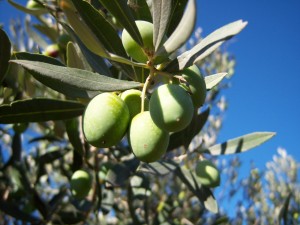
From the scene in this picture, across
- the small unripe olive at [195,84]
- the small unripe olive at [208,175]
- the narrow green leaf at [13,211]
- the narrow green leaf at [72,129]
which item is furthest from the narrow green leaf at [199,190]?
the narrow green leaf at [13,211]

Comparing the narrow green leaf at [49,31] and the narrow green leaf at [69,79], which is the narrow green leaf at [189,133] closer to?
the narrow green leaf at [69,79]

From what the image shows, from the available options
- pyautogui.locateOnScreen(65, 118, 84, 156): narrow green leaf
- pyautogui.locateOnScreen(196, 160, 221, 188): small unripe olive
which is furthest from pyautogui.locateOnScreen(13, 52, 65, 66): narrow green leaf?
pyautogui.locateOnScreen(196, 160, 221, 188): small unripe olive

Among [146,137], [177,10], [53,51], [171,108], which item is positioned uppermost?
[177,10]

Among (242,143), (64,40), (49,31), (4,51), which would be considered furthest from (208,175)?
(49,31)

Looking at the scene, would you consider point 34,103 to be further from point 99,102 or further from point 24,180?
point 24,180

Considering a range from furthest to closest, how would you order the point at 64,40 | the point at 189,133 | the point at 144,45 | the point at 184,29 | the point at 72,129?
1. the point at 64,40
2. the point at 189,133
3. the point at 72,129
4. the point at 144,45
5. the point at 184,29

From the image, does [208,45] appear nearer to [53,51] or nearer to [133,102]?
[133,102]

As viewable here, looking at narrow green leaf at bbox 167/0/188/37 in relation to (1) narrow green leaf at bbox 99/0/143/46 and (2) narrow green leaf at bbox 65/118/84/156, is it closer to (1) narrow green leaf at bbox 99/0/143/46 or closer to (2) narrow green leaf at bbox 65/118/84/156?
(1) narrow green leaf at bbox 99/0/143/46

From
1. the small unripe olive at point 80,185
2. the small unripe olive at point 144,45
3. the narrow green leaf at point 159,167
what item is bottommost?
the small unripe olive at point 80,185
